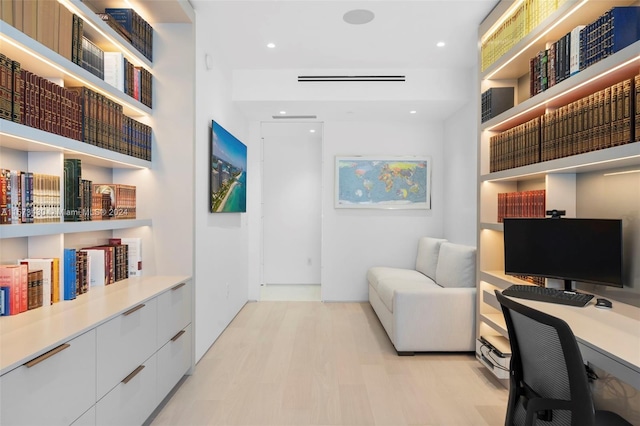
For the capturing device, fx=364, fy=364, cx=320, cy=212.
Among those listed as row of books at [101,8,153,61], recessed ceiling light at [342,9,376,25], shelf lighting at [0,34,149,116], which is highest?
recessed ceiling light at [342,9,376,25]

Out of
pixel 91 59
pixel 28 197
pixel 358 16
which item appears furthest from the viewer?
pixel 358 16

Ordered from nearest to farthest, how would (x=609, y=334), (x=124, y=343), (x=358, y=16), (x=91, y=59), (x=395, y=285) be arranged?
(x=609, y=334) < (x=124, y=343) < (x=91, y=59) < (x=358, y=16) < (x=395, y=285)

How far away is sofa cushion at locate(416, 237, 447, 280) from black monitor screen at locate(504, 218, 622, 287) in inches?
74.7

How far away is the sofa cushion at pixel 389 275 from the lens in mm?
4242

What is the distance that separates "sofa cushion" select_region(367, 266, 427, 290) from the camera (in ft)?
13.9

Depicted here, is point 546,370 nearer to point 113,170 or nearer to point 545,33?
point 545,33

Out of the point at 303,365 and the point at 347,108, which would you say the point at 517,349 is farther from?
the point at 347,108

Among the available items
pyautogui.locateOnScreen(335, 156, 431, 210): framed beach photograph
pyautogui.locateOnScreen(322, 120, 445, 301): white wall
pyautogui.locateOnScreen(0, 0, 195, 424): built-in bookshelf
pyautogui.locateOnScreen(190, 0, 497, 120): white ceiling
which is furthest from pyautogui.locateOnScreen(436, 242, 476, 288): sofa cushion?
pyautogui.locateOnScreen(0, 0, 195, 424): built-in bookshelf

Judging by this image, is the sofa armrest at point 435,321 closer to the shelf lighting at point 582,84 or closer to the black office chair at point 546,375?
the shelf lighting at point 582,84

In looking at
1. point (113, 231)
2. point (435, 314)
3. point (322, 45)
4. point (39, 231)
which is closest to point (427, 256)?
point (435, 314)

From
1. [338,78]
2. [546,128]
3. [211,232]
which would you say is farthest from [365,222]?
[546,128]

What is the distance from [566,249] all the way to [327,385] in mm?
1830

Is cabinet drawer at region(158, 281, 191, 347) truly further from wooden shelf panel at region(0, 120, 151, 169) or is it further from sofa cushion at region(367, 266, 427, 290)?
sofa cushion at region(367, 266, 427, 290)

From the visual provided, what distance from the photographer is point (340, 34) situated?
3359 millimetres
